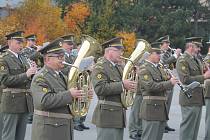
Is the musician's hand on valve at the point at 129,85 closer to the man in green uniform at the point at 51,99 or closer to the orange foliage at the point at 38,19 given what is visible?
the man in green uniform at the point at 51,99

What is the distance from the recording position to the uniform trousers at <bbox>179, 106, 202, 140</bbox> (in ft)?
30.5

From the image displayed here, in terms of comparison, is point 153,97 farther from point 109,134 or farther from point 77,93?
point 77,93

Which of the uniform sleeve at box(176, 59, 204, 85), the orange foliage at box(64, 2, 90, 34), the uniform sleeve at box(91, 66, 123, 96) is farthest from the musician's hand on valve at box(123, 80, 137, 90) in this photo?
the orange foliage at box(64, 2, 90, 34)

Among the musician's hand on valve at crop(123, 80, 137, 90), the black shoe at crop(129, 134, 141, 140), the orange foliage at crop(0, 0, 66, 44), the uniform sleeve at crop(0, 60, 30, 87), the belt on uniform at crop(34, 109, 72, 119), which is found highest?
the orange foliage at crop(0, 0, 66, 44)

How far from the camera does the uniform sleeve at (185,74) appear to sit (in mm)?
9102

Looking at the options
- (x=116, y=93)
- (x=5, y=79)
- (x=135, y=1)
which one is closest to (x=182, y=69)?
(x=116, y=93)

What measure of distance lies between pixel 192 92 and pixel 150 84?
4.40ft

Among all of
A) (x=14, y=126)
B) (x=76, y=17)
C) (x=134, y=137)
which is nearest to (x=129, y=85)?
(x=14, y=126)

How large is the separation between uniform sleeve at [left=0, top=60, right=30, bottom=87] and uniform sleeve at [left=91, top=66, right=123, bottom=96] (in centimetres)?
135

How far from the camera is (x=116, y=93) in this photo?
7.41 meters

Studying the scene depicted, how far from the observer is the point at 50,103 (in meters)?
6.14

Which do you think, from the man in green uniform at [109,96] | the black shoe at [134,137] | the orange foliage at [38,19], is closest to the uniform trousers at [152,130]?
the man in green uniform at [109,96]

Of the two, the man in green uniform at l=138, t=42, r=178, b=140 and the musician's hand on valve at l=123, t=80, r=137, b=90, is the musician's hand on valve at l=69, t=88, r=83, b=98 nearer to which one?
the musician's hand on valve at l=123, t=80, r=137, b=90

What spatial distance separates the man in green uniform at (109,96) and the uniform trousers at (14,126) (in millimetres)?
1714
